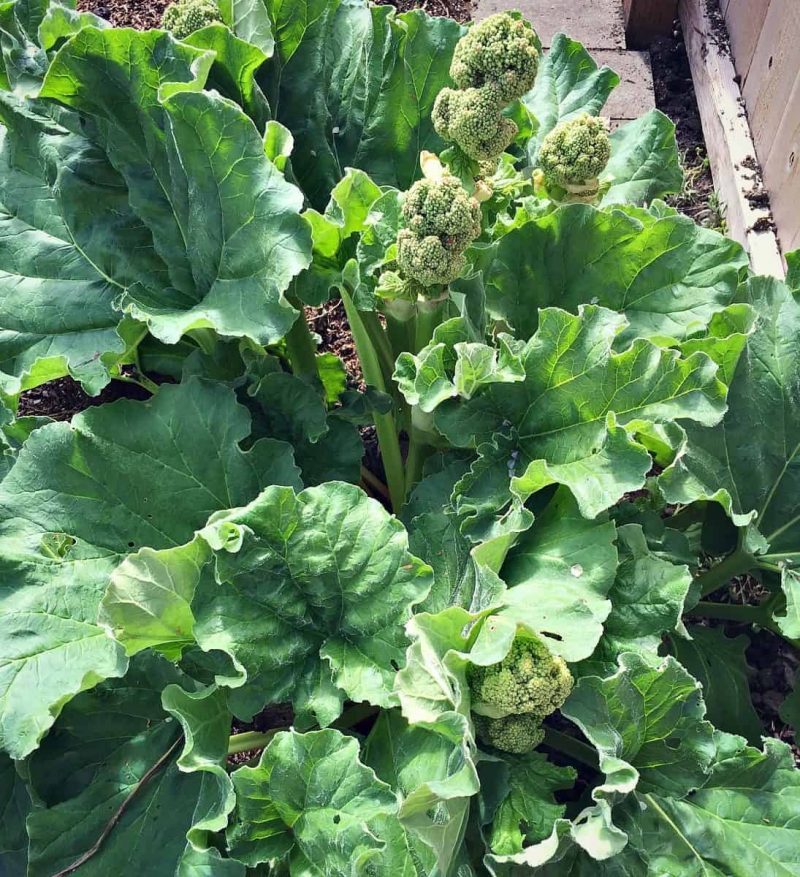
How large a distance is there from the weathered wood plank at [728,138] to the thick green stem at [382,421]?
4.22 ft

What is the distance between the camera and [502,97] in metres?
1.50

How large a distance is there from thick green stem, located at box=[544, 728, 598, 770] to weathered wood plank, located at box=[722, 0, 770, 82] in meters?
2.29

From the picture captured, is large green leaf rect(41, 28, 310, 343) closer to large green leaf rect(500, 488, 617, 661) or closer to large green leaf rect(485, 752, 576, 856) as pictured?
large green leaf rect(500, 488, 617, 661)

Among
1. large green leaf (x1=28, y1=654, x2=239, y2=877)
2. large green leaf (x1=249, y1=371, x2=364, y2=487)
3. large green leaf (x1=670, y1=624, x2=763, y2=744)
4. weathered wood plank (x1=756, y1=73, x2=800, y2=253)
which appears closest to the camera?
large green leaf (x1=28, y1=654, x2=239, y2=877)

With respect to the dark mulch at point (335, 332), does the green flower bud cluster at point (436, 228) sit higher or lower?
higher

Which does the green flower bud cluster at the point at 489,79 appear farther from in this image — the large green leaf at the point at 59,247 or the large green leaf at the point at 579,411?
the large green leaf at the point at 59,247

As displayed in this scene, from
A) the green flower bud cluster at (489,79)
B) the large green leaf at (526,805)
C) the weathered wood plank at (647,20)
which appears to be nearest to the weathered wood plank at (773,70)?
the weathered wood plank at (647,20)

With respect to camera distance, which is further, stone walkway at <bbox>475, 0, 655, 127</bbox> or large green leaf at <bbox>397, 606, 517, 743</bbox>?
stone walkway at <bbox>475, 0, 655, 127</bbox>

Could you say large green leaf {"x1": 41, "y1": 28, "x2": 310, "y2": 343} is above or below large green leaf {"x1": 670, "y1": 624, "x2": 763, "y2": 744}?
above

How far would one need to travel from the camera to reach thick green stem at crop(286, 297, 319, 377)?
207cm

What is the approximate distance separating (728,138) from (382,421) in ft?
5.56

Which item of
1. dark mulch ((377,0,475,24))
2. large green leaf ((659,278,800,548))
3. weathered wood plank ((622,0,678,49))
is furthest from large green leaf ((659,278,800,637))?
dark mulch ((377,0,475,24))

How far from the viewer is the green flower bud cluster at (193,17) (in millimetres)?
1706

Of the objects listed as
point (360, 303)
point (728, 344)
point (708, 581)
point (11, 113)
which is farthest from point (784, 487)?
point (11, 113)
